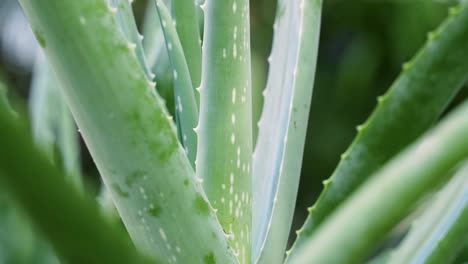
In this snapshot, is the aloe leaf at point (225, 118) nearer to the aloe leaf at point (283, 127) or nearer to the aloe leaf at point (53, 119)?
the aloe leaf at point (283, 127)

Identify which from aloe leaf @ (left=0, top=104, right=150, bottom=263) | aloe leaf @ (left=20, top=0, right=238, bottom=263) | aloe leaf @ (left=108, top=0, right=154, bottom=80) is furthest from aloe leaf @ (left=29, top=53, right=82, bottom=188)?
aloe leaf @ (left=0, top=104, right=150, bottom=263)

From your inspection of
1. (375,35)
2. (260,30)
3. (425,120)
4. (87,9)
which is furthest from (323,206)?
(375,35)

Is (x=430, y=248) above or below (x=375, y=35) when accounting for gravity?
below

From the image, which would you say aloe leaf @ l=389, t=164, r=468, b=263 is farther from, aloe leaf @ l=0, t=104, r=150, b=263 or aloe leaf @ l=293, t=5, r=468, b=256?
aloe leaf @ l=0, t=104, r=150, b=263

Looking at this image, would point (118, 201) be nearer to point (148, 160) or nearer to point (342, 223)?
point (148, 160)

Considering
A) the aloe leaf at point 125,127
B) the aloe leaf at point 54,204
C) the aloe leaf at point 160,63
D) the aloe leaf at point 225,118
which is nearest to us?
the aloe leaf at point 54,204

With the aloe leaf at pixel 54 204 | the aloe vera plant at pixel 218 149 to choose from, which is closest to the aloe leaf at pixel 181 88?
the aloe vera plant at pixel 218 149

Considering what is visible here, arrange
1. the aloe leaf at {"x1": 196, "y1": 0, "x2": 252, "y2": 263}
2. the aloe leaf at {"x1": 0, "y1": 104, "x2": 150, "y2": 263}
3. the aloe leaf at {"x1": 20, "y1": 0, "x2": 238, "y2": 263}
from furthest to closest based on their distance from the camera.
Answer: the aloe leaf at {"x1": 196, "y1": 0, "x2": 252, "y2": 263} < the aloe leaf at {"x1": 20, "y1": 0, "x2": 238, "y2": 263} < the aloe leaf at {"x1": 0, "y1": 104, "x2": 150, "y2": 263}
